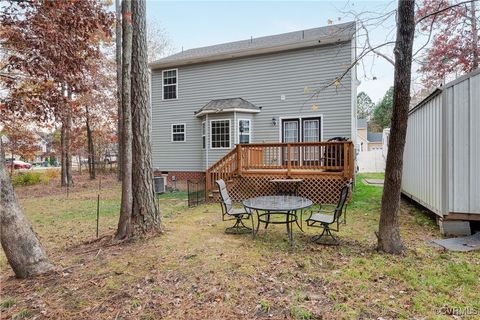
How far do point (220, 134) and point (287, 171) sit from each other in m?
4.68

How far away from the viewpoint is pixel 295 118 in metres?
11.8

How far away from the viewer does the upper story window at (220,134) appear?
482 inches

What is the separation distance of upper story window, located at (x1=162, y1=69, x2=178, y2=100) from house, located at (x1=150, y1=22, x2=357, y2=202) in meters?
0.05

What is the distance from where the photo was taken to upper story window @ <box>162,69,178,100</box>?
46.4ft

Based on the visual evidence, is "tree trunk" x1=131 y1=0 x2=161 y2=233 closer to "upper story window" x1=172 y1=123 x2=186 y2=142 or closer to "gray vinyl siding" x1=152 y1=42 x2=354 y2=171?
"gray vinyl siding" x1=152 y1=42 x2=354 y2=171

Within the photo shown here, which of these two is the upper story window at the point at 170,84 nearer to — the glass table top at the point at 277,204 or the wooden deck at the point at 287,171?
the wooden deck at the point at 287,171

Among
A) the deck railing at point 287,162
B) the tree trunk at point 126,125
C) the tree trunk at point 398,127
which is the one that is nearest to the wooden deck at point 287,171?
the deck railing at point 287,162

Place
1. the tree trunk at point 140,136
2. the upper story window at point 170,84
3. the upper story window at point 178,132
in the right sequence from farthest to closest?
the upper story window at point 170,84 → the upper story window at point 178,132 → the tree trunk at point 140,136

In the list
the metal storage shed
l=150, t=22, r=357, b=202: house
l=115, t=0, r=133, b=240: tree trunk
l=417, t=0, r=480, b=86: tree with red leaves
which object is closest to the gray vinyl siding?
l=150, t=22, r=357, b=202: house

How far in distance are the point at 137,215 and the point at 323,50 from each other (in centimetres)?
978

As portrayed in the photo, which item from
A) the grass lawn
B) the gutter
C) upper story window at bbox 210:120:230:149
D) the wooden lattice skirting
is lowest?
the grass lawn

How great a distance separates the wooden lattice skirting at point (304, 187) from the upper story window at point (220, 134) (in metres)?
3.35

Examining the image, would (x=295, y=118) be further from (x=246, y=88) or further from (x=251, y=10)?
(x=251, y=10)

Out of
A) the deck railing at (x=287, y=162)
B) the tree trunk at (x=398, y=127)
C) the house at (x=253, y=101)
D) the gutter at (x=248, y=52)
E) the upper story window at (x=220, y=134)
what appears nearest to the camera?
the tree trunk at (x=398, y=127)
